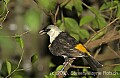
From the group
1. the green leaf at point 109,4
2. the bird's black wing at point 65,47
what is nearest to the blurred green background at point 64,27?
the green leaf at point 109,4

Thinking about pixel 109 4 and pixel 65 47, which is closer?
pixel 65 47

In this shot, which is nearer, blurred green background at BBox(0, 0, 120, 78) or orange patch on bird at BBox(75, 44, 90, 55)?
orange patch on bird at BBox(75, 44, 90, 55)

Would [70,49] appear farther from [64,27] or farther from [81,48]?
[64,27]

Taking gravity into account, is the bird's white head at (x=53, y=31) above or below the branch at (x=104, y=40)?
above

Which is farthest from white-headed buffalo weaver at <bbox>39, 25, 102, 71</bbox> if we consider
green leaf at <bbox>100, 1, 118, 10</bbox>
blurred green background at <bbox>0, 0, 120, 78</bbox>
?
green leaf at <bbox>100, 1, 118, 10</bbox>

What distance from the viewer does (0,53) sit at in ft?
9.17

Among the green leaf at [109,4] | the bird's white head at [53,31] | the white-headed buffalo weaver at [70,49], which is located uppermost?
the green leaf at [109,4]

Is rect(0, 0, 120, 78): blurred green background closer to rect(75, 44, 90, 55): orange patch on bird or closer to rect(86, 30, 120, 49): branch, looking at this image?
rect(86, 30, 120, 49): branch

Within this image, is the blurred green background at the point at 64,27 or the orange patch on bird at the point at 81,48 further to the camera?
the blurred green background at the point at 64,27

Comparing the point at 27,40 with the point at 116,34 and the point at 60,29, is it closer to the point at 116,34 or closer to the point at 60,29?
the point at 60,29

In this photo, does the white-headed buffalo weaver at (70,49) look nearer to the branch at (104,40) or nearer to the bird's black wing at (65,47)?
the bird's black wing at (65,47)

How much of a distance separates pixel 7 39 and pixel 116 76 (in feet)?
2.90

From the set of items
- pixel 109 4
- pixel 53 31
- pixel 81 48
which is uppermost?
pixel 109 4

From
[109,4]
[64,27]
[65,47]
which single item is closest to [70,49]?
[65,47]
